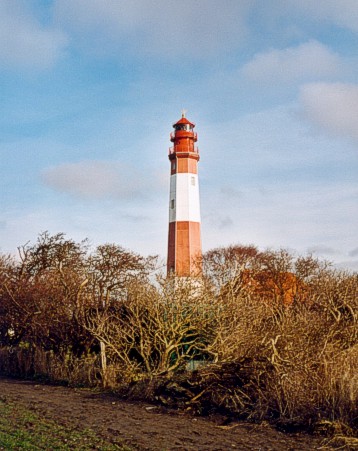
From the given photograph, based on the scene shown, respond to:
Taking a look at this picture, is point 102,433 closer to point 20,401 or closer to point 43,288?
point 20,401

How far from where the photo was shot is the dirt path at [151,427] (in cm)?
815

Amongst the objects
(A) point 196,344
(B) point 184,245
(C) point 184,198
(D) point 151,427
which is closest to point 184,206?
(C) point 184,198

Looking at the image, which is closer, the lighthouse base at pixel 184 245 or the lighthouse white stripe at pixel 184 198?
Result: the lighthouse base at pixel 184 245

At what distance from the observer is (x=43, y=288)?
56.2 feet

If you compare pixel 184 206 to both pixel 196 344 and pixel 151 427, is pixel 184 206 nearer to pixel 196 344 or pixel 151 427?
pixel 196 344

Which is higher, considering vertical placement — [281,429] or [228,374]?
[228,374]

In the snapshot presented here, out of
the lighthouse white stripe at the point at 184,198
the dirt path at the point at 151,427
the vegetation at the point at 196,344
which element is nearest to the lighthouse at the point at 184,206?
the lighthouse white stripe at the point at 184,198

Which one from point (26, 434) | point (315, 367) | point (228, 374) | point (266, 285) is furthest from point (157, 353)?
point (266, 285)

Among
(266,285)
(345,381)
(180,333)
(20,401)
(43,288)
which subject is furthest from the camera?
(266,285)

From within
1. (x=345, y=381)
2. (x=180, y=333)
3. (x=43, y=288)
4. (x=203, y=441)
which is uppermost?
(x=43, y=288)

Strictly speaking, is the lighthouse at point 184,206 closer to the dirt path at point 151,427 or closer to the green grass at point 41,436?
the dirt path at point 151,427

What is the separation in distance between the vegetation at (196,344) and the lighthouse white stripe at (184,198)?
48.8ft

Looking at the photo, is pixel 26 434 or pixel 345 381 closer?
pixel 26 434

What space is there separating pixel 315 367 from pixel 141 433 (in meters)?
3.72
